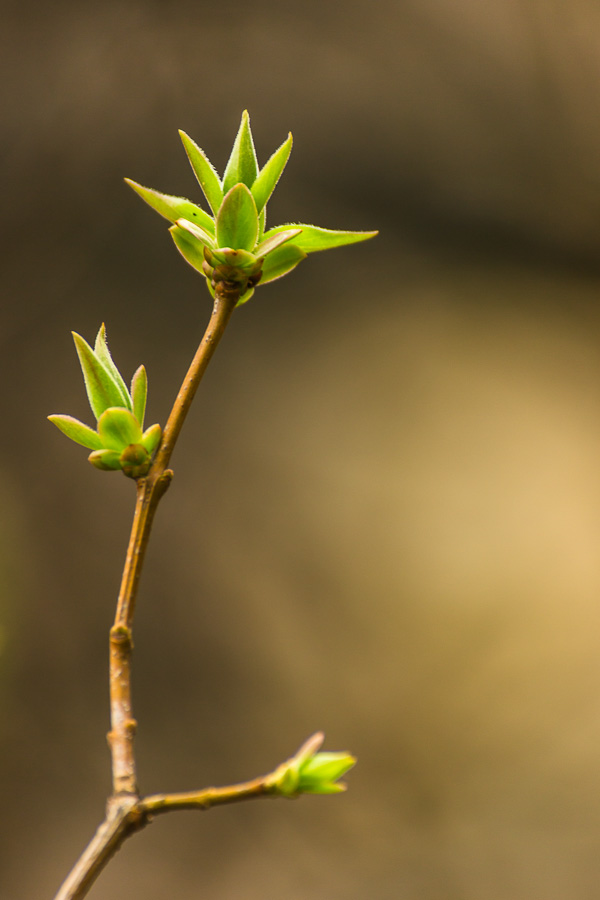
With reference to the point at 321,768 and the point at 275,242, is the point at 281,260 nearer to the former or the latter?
the point at 275,242

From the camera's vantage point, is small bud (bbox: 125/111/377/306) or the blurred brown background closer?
small bud (bbox: 125/111/377/306)

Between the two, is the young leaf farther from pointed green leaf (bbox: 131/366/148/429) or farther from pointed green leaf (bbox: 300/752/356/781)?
pointed green leaf (bbox: 300/752/356/781)

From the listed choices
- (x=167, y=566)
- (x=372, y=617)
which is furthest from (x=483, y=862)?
(x=167, y=566)

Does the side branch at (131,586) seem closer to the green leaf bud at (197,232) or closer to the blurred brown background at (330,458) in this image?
the green leaf bud at (197,232)

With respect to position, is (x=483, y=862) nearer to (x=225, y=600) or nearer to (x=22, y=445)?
(x=225, y=600)

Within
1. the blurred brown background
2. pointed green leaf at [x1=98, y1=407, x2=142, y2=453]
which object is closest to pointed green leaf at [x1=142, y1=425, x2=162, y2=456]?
pointed green leaf at [x1=98, y1=407, x2=142, y2=453]

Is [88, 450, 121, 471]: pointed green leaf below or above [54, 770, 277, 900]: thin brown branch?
above

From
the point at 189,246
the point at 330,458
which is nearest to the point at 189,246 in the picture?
the point at 189,246

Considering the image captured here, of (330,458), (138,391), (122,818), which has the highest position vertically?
(330,458)

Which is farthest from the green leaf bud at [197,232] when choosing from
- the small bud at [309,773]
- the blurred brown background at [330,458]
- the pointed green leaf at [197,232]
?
the blurred brown background at [330,458]
